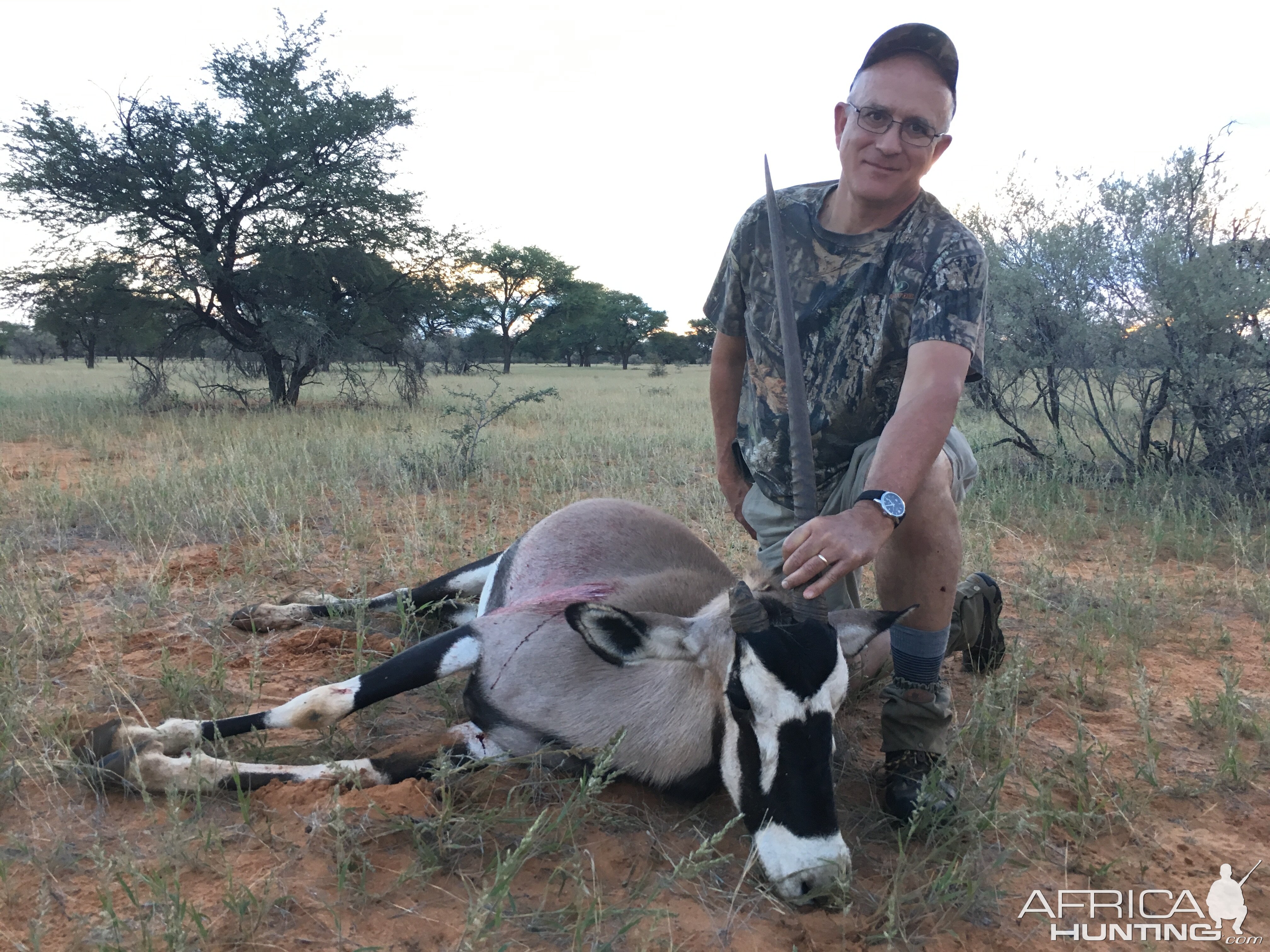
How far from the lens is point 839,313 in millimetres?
3377

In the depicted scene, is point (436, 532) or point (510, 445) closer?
point (436, 532)

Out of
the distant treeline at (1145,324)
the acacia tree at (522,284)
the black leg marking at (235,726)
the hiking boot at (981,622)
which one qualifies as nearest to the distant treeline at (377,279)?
the distant treeline at (1145,324)

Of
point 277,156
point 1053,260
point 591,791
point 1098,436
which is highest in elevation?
point 277,156

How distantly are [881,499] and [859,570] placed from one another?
174 cm

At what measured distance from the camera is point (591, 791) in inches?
91.3

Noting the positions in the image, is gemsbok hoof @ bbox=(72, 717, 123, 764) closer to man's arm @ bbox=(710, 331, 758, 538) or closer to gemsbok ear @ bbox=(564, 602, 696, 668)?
gemsbok ear @ bbox=(564, 602, 696, 668)

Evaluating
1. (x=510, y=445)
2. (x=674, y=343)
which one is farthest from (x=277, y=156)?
(x=674, y=343)

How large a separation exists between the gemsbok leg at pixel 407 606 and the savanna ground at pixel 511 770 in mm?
109

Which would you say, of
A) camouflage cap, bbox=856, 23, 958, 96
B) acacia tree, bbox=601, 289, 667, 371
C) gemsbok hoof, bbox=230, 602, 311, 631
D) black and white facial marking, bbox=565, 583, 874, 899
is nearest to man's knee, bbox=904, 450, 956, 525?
black and white facial marking, bbox=565, 583, 874, 899

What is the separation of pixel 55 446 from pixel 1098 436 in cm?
1237

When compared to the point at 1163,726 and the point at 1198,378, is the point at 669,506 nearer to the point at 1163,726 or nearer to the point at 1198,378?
the point at 1163,726

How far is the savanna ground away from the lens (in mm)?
2098

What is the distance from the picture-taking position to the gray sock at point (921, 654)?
9.54 feet

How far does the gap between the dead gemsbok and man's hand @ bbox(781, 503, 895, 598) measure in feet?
0.23
